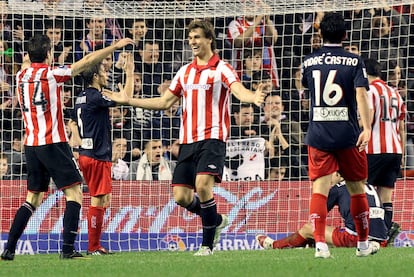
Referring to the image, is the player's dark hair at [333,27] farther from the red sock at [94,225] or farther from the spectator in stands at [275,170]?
the spectator in stands at [275,170]

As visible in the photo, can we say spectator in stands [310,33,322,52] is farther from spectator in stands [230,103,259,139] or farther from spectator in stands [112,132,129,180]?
spectator in stands [112,132,129,180]

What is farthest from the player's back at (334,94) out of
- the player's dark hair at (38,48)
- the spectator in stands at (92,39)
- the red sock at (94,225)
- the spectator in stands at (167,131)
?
the spectator in stands at (92,39)

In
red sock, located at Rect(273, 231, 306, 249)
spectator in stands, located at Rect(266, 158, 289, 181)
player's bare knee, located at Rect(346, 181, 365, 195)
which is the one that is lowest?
red sock, located at Rect(273, 231, 306, 249)

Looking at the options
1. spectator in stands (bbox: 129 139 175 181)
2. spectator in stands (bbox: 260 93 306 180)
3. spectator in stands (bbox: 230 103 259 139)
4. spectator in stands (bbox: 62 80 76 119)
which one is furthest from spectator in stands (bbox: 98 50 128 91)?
spectator in stands (bbox: 260 93 306 180)

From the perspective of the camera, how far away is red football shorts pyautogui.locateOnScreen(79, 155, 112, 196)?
1259cm

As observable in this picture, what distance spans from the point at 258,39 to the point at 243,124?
1.31m

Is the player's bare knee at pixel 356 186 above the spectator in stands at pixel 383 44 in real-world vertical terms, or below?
below

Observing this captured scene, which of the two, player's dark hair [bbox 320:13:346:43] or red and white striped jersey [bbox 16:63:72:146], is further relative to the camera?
red and white striped jersey [bbox 16:63:72:146]

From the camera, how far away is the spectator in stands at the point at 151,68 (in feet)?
52.9

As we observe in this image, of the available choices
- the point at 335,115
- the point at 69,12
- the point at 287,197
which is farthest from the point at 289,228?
the point at 335,115

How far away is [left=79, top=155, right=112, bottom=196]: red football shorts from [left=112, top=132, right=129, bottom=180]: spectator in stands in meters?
2.91

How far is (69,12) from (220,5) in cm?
209

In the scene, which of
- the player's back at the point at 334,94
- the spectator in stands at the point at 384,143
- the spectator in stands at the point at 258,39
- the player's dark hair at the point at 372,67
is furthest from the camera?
the spectator in stands at the point at 258,39

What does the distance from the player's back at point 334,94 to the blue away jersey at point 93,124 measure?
347cm
